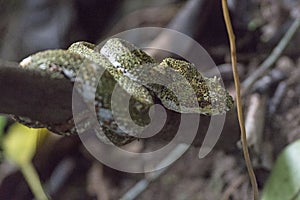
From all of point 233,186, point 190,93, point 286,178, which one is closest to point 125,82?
point 190,93

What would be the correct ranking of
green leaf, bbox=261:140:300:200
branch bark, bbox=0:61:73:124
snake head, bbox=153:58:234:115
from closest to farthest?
branch bark, bbox=0:61:73:124 → snake head, bbox=153:58:234:115 → green leaf, bbox=261:140:300:200

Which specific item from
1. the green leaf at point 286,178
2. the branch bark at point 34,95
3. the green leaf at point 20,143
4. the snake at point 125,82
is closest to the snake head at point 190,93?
the snake at point 125,82

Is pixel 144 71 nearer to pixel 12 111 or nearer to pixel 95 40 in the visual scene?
pixel 12 111

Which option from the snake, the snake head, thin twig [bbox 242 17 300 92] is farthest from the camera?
thin twig [bbox 242 17 300 92]

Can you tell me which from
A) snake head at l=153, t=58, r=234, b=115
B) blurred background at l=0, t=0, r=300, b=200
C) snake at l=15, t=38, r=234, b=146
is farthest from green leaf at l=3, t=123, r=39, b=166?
snake head at l=153, t=58, r=234, b=115

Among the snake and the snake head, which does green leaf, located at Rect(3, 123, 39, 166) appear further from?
the snake head

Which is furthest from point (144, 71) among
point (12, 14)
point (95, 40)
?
point (12, 14)

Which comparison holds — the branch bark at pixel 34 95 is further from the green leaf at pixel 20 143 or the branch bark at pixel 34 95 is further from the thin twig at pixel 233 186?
the thin twig at pixel 233 186

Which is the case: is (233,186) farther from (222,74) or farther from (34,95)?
(34,95)
